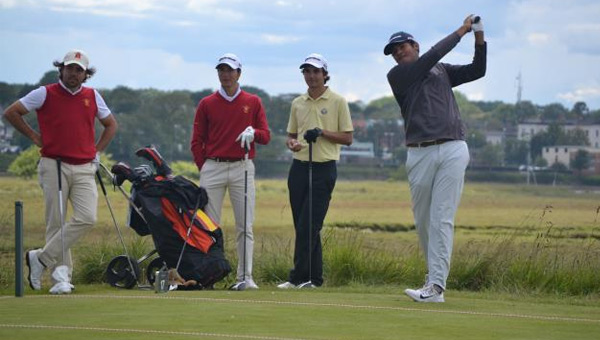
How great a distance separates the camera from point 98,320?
9.11 meters

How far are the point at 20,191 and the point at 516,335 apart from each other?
40.1 meters

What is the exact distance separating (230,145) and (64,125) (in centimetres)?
161

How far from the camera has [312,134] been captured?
12.2 meters

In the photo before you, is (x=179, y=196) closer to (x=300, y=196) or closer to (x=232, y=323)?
(x=300, y=196)

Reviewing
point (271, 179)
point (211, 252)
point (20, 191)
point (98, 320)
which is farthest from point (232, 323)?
point (271, 179)

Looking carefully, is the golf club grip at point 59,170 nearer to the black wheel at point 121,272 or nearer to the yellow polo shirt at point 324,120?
the black wheel at point 121,272

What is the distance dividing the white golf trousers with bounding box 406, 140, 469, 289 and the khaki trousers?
119 inches

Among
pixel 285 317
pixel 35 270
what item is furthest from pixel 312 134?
pixel 285 317

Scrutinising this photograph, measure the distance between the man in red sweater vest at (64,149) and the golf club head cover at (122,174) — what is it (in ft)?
0.96

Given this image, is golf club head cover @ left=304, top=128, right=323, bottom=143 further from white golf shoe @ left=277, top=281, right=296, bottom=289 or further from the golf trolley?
white golf shoe @ left=277, top=281, right=296, bottom=289

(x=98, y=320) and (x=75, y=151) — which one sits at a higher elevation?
(x=75, y=151)

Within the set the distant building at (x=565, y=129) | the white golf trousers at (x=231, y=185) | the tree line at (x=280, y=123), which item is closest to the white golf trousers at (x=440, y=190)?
the white golf trousers at (x=231, y=185)

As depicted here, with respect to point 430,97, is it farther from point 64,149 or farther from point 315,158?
point 64,149

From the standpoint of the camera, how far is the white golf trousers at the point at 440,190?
10.4 m
